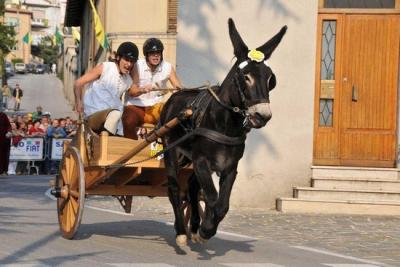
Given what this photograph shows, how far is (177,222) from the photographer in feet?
31.8

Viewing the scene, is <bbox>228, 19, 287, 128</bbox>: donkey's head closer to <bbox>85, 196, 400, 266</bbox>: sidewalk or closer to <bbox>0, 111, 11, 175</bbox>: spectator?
<bbox>85, 196, 400, 266</bbox>: sidewalk

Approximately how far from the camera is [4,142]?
942 inches

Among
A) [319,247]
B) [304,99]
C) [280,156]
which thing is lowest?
[319,247]

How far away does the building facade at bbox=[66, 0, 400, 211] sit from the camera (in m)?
15.3

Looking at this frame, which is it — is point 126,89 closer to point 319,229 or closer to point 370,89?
point 319,229

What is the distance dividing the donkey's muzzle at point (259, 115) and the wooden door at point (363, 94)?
23.9ft

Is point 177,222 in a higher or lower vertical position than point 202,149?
lower

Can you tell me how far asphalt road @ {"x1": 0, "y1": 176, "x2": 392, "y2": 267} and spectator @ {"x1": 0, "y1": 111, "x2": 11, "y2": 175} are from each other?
10324 mm

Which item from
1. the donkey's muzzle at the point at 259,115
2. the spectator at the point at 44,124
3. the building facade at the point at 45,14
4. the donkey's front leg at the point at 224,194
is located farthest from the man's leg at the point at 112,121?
the building facade at the point at 45,14

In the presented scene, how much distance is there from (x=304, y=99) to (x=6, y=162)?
11.4 metres

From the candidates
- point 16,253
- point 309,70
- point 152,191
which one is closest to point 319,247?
point 152,191

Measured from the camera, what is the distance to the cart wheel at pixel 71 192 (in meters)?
10.2

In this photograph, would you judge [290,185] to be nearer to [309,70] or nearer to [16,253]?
[309,70]

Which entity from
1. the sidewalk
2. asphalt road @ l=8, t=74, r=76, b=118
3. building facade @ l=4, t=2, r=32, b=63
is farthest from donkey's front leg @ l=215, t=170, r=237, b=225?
building facade @ l=4, t=2, r=32, b=63
